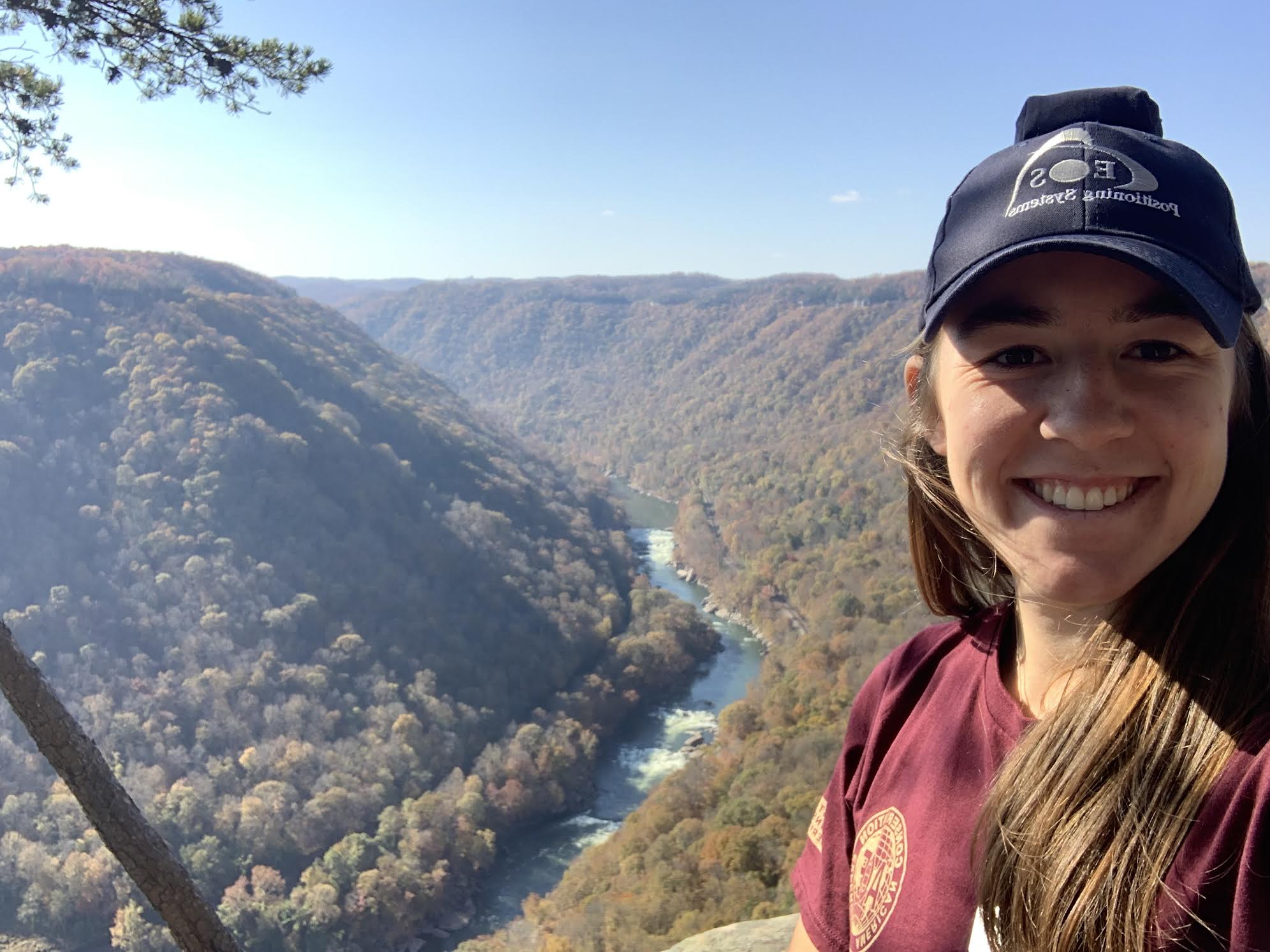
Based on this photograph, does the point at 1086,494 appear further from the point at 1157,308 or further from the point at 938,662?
the point at 938,662

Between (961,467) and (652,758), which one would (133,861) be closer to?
(961,467)

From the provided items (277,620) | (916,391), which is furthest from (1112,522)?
(277,620)

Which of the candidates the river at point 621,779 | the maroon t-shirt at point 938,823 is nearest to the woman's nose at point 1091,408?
the maroon t-shirt at point 938,823

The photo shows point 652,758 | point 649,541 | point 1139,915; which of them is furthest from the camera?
point 649,541

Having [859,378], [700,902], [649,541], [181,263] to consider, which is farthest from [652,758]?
[181,263]

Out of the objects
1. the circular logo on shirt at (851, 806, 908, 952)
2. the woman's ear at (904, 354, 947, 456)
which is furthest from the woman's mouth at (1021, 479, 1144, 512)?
the circular logo on shirt at (851, 806, 908, 952)

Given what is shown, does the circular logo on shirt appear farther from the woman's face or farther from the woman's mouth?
the woman's mouth
